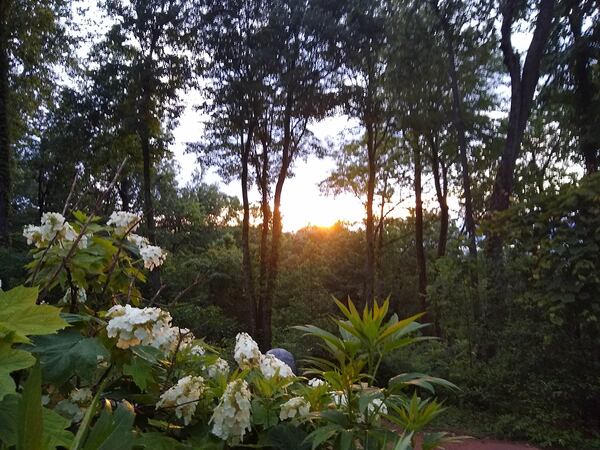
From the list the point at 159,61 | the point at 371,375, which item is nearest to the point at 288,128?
the point at 159,61

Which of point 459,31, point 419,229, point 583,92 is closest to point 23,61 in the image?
point 459,31

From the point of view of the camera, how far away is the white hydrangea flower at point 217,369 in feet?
5.21

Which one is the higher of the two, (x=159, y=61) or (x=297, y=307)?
(x=159, y=61)

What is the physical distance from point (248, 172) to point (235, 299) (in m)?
6.95

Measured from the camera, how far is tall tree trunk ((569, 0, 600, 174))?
12.5 metres

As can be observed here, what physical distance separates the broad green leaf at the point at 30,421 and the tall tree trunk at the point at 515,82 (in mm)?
11043

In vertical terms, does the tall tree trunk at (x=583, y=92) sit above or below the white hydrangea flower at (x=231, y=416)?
above

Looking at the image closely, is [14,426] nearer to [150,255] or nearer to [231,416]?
[231,416]

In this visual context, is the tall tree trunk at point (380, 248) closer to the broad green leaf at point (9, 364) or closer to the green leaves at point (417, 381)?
the green leaves at point (417, 381)

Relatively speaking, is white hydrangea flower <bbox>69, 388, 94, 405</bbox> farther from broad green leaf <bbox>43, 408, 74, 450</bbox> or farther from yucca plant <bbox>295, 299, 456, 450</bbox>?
yucca plant <bbox>295, 299, 456, 450</bbox>

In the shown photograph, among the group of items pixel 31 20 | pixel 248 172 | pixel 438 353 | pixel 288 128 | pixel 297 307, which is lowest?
pixel 438 353

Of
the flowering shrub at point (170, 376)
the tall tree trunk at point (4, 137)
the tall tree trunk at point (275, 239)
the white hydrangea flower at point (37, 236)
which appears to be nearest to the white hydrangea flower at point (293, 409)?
the flowering shrub at point (170, 376)

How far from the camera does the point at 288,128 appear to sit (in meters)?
16.6

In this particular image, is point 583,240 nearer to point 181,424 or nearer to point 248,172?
point 181,424
